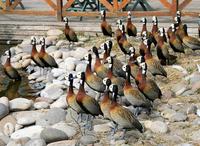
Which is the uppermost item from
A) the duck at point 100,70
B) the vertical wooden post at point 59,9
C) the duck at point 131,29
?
the vertical wooden post at point 59,9

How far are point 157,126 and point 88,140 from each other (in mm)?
894

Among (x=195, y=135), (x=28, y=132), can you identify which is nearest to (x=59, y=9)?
(x=28, y=132)

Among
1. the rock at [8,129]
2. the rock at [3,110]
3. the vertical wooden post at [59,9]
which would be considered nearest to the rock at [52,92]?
the rock at [3,110]

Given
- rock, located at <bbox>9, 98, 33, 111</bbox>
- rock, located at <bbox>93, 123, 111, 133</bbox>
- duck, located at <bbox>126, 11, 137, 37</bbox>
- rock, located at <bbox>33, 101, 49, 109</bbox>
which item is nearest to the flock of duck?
duck, located at <bbox>126, 11, 137, 37</bbox>

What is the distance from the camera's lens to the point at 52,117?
7246 mm

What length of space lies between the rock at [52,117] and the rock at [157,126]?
3.90 ft

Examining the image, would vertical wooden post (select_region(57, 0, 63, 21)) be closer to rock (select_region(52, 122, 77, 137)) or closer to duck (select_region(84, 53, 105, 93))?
duck (select_region(84, 53, 105, 93))

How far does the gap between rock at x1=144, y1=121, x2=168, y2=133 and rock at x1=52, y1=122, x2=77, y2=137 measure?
91cm

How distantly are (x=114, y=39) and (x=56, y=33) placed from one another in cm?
144

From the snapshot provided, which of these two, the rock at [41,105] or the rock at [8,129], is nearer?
the rock at [8,129]

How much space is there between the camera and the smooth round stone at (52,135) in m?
6.49

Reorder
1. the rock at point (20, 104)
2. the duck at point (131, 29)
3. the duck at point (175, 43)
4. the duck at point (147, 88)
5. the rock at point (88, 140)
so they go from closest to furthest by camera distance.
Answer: the rock at point (88, 140)
the duck at point (147, 88)
the rock at point (20, 104)
the duck at point (175, 43)
the duck at point (131, 29)

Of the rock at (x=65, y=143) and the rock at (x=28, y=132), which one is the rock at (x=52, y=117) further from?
the rock at (x=65, y=143)

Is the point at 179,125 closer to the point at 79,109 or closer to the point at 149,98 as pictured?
the point at 149,98
